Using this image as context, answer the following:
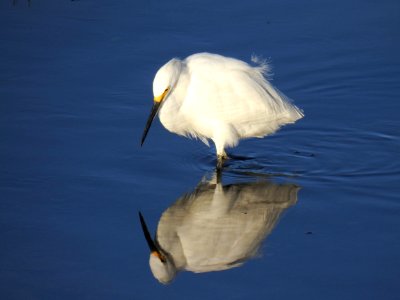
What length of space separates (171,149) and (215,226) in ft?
5.08

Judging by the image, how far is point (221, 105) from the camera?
294 inches

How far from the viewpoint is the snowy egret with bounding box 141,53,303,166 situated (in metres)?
7.38

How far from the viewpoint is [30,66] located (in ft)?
29.8

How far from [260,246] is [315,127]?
2392 millimetres

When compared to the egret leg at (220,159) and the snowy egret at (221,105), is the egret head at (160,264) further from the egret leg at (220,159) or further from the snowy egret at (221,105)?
the snowy egret at (221,105)

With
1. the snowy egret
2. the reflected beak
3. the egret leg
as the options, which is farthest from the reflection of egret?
the snowy egret

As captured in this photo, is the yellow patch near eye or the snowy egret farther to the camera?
the snowy egret

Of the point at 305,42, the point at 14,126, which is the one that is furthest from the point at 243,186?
the point at 305,42

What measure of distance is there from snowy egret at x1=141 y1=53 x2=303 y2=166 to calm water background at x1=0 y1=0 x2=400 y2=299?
0.77 feet

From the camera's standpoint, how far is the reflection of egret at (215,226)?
5.75 metres

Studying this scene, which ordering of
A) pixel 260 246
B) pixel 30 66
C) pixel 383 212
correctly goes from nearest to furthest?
pixel 260 246, pixel 383 212, pixel 30 66

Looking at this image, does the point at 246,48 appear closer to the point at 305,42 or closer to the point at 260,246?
the point at 305,42

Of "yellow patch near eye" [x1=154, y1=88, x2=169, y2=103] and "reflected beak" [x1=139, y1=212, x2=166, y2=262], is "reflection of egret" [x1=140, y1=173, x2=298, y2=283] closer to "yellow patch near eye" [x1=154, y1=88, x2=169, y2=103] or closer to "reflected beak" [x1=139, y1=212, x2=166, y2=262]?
"reflected beak" [x1=139, y1=212, x2=166, y2=262]

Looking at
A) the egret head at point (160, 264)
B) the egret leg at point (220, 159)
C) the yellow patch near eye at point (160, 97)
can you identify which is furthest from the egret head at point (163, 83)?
the egret head at point (160, 264)
